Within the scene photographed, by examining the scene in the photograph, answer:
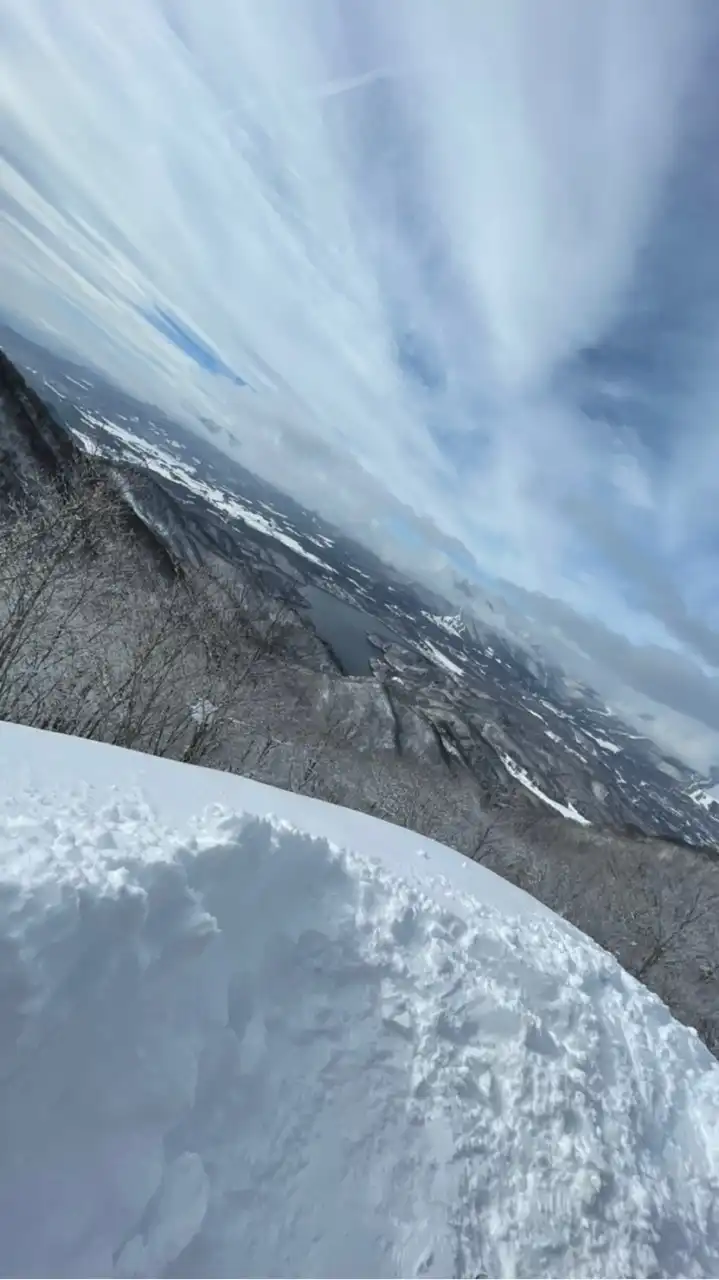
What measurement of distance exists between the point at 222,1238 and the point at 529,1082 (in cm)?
450

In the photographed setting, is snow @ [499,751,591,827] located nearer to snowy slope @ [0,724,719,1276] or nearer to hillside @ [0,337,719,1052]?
hillside @ [0,337,719,1052]

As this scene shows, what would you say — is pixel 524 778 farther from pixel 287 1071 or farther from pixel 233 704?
pixel 287 1071

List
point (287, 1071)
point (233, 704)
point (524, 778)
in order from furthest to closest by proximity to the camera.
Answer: point (524, 778) < point (233, 704) < point (287, 1071)

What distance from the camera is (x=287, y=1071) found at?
254 inches

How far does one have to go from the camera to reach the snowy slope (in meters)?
A: 4.74

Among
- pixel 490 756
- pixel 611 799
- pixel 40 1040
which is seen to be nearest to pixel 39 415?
pixel 40 1040

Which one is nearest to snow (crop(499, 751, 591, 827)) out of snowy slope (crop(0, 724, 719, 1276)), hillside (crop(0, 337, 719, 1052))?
hillside (crop(0, 337, 719, 1052))

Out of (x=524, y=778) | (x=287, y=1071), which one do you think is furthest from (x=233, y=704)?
(x=524, y=778)

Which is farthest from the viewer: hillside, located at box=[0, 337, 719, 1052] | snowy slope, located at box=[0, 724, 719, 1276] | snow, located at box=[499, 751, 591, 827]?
snow, located at box=[499, 751, 591, 827]

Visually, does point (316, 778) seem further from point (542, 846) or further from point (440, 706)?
point (440, 706)

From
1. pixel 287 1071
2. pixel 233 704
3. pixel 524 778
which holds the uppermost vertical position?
pixel 287 1071

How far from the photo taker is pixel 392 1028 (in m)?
7.63

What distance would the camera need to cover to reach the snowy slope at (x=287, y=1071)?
474cm

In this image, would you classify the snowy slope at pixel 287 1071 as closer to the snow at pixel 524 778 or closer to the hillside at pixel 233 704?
the hillside at pixel 233 704
